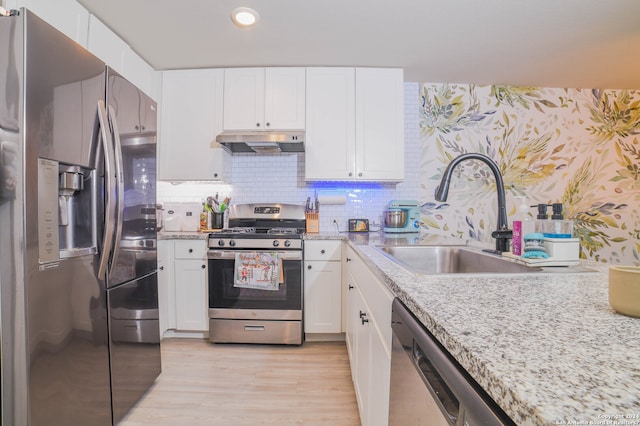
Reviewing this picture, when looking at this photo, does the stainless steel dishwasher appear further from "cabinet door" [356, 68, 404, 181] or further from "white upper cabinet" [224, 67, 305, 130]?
"white upper cabinet" [224, 67, 305, 130]

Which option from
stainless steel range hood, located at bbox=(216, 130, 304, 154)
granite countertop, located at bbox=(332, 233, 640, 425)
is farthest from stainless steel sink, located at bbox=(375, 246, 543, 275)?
stainless steel range hood, located at bbox=(216, 130, 304, 154)

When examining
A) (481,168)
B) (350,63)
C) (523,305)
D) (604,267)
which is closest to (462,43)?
(350,63)

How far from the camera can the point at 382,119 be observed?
2498mm

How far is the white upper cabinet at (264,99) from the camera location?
2.49 metres

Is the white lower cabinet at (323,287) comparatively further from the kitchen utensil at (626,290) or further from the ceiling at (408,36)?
the kitchen utensil at (626,290)

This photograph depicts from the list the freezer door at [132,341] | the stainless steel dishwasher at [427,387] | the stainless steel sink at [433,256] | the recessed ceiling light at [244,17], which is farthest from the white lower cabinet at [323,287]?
the recessed ceiling light at [244,17]

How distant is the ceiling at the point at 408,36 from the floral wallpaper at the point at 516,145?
192 mm

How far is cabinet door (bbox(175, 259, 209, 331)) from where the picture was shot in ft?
7.52

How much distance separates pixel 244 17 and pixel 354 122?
114 cm

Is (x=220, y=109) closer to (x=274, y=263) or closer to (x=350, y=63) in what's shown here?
(x=350, y=63)

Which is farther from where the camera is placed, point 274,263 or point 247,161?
point 247,161

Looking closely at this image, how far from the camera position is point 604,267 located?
93 centimetres

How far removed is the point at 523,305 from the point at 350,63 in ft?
7.84

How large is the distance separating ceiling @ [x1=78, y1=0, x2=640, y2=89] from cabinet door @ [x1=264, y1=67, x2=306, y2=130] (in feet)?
0.31
